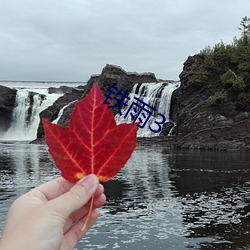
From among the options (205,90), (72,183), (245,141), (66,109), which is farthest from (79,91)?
(72,183)

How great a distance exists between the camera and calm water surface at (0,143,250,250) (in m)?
10.5

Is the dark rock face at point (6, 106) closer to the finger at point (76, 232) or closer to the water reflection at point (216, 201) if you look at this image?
the water reflection at point (216, 201)

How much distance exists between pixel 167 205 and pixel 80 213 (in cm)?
1232

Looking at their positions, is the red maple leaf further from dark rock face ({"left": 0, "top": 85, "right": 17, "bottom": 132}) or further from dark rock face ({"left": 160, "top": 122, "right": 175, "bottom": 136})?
dark rock face ({"left": 0, "top": 85, "right": 17, "bottom": 132})

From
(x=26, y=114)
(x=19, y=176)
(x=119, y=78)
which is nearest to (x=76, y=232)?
(x=19, y=176)

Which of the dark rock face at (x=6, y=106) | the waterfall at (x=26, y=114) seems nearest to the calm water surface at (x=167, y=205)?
the waterfall at (x=26, y=114)

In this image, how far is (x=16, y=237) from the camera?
1732 mm

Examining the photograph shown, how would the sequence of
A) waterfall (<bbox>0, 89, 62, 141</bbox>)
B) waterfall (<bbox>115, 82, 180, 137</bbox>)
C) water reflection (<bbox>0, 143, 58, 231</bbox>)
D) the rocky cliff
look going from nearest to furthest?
water reflection (<bbox>0, 143, 58, 231</bbox>), waterfall (<bbox>115, 82, 180, 137</bbox>), the rocky cliff, waterfall (<bbox>0, 89, 62, 141</bbox>)

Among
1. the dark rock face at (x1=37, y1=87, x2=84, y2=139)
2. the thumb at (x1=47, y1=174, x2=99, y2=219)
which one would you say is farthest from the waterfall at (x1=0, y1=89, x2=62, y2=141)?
the thumb at (x1=47, y1=174, x2=99, y2=219)

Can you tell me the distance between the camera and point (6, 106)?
6469cm

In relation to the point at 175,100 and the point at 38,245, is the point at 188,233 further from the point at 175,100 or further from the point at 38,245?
the point at 175,100

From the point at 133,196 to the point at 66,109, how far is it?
4272cm

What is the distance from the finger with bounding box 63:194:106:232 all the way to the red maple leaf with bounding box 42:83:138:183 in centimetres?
16

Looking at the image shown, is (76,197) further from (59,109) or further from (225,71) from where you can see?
(59,109)
